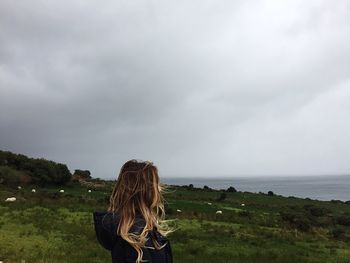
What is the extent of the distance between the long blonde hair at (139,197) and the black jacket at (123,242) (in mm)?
45

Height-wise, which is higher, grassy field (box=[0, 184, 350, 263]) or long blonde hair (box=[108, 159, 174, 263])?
long blonde hair (box=[108, 159, 174, 263])

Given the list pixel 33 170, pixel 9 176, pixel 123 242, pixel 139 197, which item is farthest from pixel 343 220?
pixel 123 242

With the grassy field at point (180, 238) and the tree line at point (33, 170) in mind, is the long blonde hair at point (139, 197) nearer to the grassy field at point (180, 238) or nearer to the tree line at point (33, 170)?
the grassy field at point (180, 238)

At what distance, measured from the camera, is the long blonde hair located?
16.3 feet

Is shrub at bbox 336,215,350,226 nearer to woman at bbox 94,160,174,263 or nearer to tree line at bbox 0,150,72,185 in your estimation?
tree line at bbox 0,150,72,185

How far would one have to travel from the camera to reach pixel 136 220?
16.3ft

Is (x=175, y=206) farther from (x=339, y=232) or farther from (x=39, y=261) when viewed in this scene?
(x=39, y=261)

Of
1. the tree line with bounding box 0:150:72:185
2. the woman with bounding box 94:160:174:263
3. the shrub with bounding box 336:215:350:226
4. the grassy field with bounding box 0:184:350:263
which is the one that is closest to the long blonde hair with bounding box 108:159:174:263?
the woman with bounding box 94:160:174:263

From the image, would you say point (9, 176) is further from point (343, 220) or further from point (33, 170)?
point (343, 220)

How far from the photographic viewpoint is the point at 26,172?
65.8 metres

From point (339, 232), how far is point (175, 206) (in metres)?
15.8

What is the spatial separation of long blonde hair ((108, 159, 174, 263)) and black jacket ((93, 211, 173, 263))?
45 millimetres

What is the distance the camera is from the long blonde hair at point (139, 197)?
196 inches

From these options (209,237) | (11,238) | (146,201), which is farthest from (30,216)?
(146,201)
